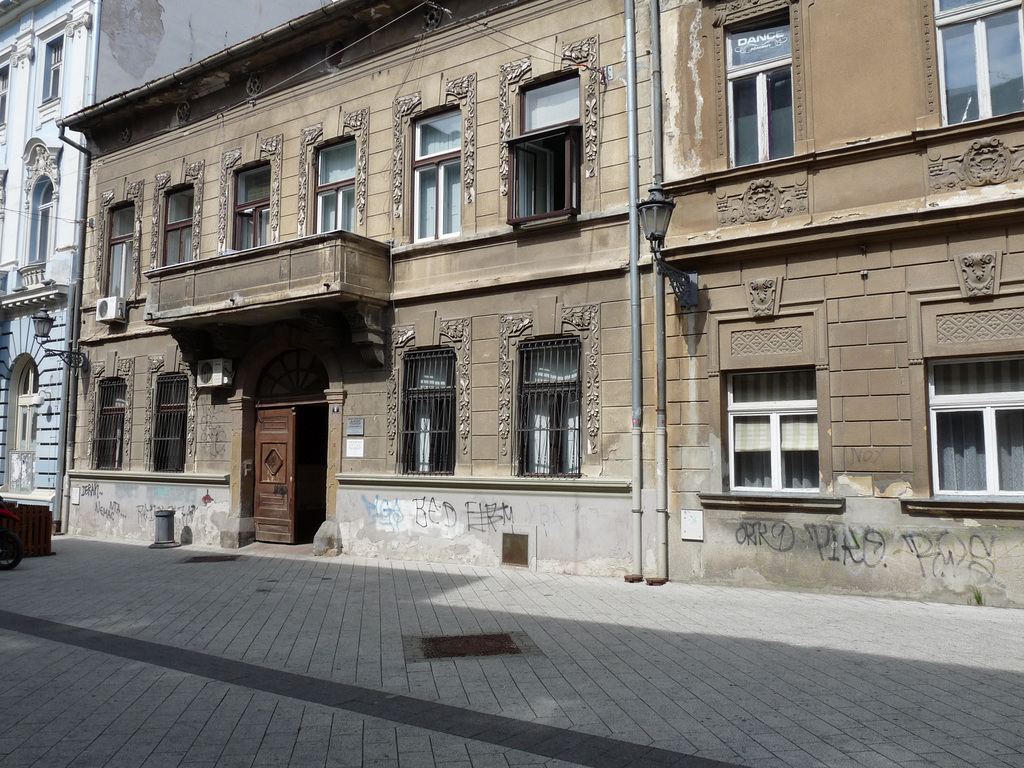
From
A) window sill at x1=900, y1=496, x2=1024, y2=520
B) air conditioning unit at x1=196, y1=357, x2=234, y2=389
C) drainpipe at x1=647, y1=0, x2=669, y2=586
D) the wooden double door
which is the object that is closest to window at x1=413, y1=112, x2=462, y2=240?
drainpipe at x1=647, y1=0, x2=669, y2=586

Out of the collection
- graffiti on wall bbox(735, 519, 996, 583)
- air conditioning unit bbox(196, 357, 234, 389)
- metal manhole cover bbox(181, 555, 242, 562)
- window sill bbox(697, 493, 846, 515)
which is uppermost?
air conditioning unit bbox(196, 357, 234, 389)

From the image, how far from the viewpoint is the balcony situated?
13320 mm

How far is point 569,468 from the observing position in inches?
476

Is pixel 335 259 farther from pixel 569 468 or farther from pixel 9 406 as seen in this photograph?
pixel 9 406

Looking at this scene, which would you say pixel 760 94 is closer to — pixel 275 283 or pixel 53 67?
pixel 275 283

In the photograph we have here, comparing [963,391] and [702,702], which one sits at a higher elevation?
[963,391]

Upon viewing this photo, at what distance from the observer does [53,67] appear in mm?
21406

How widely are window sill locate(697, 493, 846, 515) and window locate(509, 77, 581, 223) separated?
4.74 m

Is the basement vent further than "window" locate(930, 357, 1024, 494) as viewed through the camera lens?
Yes

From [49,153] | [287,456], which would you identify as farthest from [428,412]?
[49,153]

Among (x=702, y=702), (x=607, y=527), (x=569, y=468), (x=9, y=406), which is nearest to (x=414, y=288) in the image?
(x=569, y=468)

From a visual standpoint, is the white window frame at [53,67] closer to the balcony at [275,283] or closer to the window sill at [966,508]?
the balcony at [275,283]

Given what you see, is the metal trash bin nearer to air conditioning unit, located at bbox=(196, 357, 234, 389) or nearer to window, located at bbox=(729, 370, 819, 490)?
air conditioning unit, located at bbox=(196, 357, 234, 389)

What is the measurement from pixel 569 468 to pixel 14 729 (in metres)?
8.05
